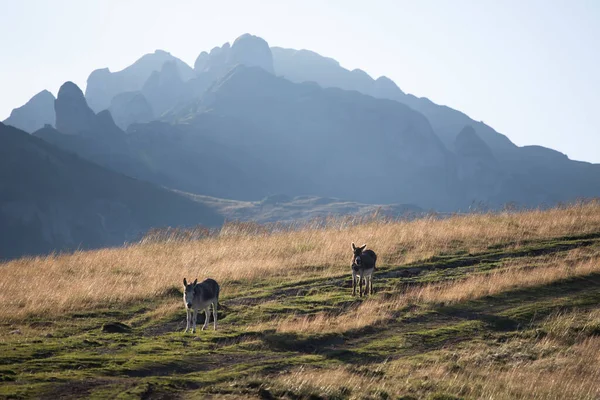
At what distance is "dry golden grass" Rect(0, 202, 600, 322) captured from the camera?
24.9m

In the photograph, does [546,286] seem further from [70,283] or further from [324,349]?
[70,283]

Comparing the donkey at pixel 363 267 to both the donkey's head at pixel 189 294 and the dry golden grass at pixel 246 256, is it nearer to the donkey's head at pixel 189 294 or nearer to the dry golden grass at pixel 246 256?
the dry golden grass at pixel 246 256

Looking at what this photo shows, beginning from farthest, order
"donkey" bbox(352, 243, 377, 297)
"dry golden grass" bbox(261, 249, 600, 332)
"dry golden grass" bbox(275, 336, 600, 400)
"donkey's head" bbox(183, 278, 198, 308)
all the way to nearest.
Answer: "donkey" bbox(352, 243, 377, 297)
"dry golden grass" bbox(261, 249, 600, 332)
"donkey's head" bbox(183, 278, 198, 308)
"dry golden grass" bbox(275, 336, 600, 400)

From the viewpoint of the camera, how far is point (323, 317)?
21.3 m

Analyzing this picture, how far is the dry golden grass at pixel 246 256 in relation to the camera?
81.7ft

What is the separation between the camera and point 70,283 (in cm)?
2625

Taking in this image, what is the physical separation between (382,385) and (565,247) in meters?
19.3

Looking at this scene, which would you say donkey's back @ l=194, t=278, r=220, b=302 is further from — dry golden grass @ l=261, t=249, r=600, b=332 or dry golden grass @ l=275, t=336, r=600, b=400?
dry golden grass @ l=275, t=336, r=600, b=400

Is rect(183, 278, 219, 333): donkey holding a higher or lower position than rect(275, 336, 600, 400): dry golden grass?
higher

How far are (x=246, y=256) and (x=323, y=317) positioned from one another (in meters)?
10.9

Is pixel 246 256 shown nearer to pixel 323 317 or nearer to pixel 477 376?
pixel 323 317

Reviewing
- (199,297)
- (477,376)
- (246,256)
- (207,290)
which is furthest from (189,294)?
(246,256)

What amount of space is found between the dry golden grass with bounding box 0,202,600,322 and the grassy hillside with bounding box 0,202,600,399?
104mm

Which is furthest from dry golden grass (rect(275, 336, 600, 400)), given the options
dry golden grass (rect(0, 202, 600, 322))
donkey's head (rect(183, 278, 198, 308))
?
dry golden grass (rect(0, 202, 600, 322))
